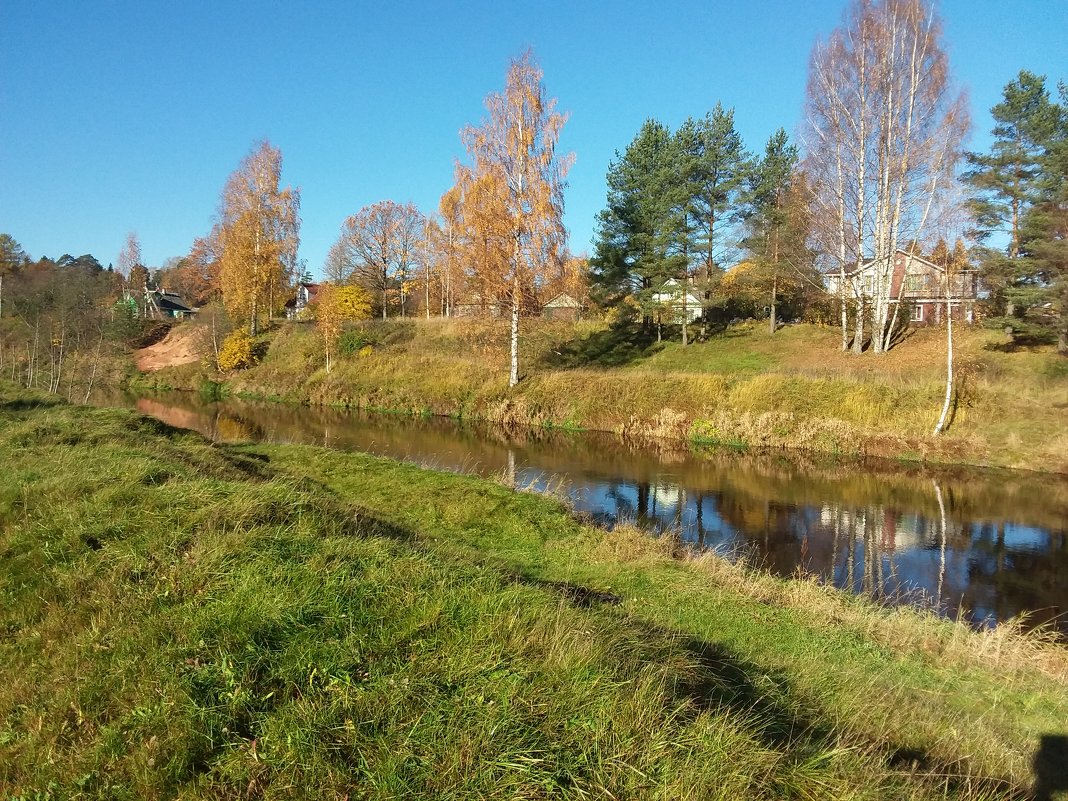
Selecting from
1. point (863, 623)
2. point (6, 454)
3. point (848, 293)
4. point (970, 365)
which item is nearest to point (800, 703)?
point (863, 623)

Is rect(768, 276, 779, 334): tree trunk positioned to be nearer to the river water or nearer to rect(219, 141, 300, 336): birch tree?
the river water

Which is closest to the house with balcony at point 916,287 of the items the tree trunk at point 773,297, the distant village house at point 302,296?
the tree trunk at point 773,297

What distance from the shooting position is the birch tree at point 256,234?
1682 inches

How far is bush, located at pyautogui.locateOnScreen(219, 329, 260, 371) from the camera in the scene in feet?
139

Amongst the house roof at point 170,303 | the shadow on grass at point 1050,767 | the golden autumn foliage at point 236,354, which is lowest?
the shadow on grass at point 1050,767

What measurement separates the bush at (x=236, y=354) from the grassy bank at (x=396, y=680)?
3775 centimetres

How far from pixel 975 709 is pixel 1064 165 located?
28878 mm

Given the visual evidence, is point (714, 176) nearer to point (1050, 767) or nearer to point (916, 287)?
point (916, 287)

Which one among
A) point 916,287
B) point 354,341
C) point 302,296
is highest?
point 302,296

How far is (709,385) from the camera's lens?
86.2ft

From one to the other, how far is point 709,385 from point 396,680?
24311 millimetres

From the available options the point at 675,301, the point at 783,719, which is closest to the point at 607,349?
the point at 675,301

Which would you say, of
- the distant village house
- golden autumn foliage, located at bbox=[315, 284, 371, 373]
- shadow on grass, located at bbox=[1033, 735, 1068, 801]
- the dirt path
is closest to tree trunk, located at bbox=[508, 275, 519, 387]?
golden autumn foliage, located at bbox=[315, 284, 371, 373]

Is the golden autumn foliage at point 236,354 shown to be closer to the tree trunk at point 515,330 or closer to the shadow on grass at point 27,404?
the tree trunk at point 515,330
